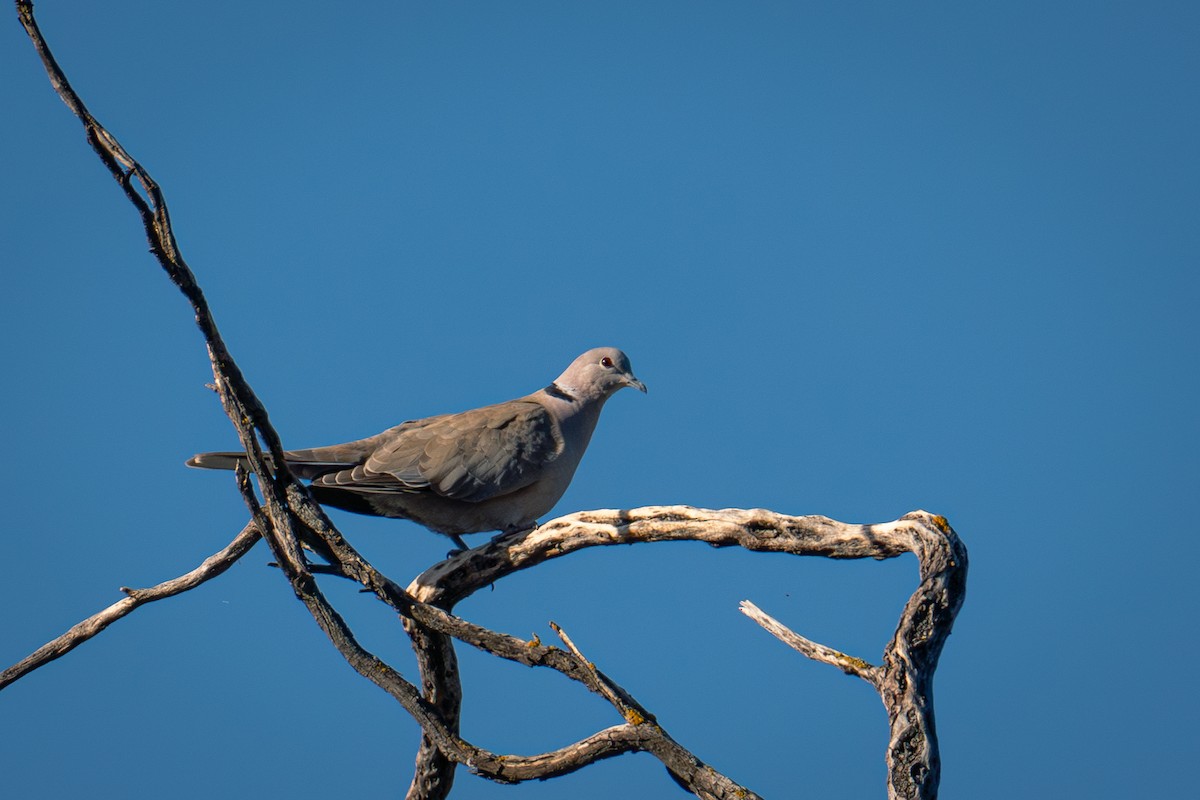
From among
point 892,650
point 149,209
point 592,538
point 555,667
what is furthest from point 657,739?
point 149,209

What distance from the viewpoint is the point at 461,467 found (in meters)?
7.10

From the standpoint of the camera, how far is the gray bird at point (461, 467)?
7016mm

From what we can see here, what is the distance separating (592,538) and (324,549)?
126cm

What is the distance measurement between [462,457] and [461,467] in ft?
0.24

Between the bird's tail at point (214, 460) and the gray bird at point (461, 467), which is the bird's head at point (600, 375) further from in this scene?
the bird's tail at point (214, 460)

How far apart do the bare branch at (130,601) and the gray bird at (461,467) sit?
0.86 meters

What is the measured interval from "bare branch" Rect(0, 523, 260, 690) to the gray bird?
86 centimetres

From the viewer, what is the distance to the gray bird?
702 cm

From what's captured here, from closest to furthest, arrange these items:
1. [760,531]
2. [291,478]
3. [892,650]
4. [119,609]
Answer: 1. [892,650]
2. [760,531]
3. [291,478]
4. [119,609]

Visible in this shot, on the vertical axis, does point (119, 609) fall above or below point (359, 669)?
above

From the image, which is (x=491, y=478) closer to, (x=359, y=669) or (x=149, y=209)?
(x=359, y=669)

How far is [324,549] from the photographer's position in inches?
216

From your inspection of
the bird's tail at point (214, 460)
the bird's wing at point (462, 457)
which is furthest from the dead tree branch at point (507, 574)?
the bird's wing at point (462, 457)

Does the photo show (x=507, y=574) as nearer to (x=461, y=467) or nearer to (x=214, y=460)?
(x=461, y=467)
